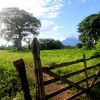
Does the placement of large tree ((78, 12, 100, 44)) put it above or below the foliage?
above

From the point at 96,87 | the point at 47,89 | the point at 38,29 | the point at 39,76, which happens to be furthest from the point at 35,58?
the point at 38,29

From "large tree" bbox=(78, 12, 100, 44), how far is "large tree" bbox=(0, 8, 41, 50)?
605 inches

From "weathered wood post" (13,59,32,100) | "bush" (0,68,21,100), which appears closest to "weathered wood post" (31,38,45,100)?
"weathered wood post" (13,59,32,100)

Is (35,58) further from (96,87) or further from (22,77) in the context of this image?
(96,87)

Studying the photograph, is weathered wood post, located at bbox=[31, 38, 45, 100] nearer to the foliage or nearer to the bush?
the bush

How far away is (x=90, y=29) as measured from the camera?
2215 inches

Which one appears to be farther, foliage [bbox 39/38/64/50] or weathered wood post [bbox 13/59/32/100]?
foliage [bbox 39/38/64/50]

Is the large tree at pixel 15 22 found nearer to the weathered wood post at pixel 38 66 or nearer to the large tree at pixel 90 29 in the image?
the large tree at pixel 90 29

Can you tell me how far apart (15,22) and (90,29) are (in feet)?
70.4

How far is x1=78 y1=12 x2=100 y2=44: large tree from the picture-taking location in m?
56.1

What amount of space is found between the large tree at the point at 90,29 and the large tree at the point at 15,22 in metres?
15.4

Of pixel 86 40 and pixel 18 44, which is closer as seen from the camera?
pixel 18 44

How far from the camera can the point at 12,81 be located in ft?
37.1

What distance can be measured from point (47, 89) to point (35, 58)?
4.01 metres
